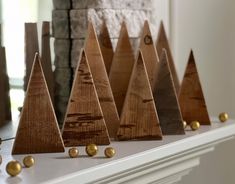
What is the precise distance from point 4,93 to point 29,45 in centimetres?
13

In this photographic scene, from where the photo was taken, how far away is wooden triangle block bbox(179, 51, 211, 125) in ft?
4.31

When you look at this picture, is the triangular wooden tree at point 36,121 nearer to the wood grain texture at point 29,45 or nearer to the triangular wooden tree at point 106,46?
the wood grain texture at point 29,45

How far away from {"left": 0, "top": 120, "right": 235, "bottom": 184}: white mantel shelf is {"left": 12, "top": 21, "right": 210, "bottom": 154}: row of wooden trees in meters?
0.03

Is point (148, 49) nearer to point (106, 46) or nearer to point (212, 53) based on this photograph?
point (106, 46)

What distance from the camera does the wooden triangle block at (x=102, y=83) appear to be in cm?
116

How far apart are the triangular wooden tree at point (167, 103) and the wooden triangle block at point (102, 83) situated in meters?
0.11

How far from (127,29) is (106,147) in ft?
1.39

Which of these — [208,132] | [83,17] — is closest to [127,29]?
[83,17]

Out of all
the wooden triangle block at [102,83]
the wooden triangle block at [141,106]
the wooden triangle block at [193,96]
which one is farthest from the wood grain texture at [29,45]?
the wooden triangle block at [193,96]

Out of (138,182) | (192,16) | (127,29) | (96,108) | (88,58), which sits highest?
(192,16)

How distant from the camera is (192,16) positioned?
1.81 meters

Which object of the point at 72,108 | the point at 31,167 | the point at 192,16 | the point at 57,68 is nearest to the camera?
Answer: the point at 31,167

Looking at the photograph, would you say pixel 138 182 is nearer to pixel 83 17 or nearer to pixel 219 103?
pixel 83 17

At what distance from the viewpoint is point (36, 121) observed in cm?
103
